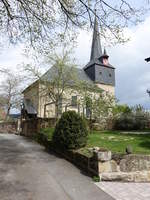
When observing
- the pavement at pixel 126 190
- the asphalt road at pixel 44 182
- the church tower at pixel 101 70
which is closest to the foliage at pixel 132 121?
the asphalt road at pixel 44 182

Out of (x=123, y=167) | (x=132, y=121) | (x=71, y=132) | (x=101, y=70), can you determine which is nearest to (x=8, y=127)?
(x=132, y=121)

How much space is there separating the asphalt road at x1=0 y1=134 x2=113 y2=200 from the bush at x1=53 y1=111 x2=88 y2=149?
0.84m

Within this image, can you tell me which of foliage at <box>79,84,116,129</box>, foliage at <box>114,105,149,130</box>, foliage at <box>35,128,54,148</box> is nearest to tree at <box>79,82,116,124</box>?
foliage at <box>79,84,116,129</box>

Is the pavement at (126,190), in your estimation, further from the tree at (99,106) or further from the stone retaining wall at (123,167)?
the tree at (99,106)

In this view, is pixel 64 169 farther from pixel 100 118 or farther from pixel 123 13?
pixel 100 118

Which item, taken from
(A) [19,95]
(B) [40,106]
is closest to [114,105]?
(B) [40,106]

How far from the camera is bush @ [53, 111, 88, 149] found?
849 centimetres

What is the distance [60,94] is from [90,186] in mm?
13050

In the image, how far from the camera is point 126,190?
5.39m

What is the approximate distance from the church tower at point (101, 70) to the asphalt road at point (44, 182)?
32264 millimetres

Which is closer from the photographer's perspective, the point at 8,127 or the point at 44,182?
the point at 44,182

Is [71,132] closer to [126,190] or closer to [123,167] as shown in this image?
[123,167]

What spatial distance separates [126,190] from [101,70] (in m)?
36.5

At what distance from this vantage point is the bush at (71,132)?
27.9 feet
